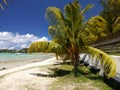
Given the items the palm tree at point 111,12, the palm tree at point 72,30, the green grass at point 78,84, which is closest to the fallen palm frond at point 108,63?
the green grass at point 78,84

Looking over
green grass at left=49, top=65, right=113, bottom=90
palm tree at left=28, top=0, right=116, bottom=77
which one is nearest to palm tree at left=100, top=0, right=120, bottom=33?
palm tree at left=28, top=0, right=116, bottom=77

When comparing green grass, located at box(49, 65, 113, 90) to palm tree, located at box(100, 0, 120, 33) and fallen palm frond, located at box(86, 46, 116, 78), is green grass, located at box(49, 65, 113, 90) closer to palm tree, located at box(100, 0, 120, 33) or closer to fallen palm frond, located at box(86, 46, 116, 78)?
fallen palm frond, located at box(86, 46, 116, 78)

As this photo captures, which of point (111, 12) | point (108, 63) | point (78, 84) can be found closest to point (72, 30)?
point (78, 84)

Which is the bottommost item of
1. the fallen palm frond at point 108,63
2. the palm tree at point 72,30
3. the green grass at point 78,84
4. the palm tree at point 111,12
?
the green grass at point 78,84

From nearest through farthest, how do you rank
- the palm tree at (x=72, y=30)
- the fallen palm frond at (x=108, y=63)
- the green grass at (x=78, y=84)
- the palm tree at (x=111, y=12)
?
the fallen palm frond at (x=108, y=63) < the green grass at (x=78, y=84) < the palm tree at (x=72, y=30) < the palm tree at (x=111, y=12)

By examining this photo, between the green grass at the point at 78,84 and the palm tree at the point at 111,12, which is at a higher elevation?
the palm tree at the point at 111,12

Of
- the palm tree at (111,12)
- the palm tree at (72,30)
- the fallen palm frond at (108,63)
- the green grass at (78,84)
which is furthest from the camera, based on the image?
the palm tree at (111,12)

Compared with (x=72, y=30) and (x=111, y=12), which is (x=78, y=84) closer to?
(x=72, y=30)

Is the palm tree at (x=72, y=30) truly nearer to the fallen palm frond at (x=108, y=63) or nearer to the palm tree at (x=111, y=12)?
the fallen palm frond at (x=108, y=63)

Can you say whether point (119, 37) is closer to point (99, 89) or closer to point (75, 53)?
point (99, 89)

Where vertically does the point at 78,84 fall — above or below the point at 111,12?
below

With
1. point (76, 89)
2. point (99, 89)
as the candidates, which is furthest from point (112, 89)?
point (76, 89)

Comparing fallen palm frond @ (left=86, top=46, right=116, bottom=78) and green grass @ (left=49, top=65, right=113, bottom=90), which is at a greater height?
fallen palm frond @ (left=86, top=46, right=116, bottom=78)

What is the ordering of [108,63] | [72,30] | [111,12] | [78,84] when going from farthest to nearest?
[111,12] → [72,30] → [78,84] → [108,63]
